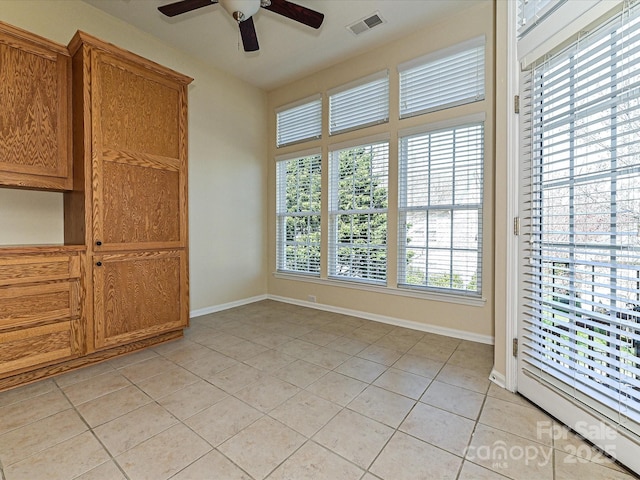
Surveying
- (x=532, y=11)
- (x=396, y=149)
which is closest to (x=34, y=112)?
(x=396, y=149)

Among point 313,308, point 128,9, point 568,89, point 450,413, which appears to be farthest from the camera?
point 313,308

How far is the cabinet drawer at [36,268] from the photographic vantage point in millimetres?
2029

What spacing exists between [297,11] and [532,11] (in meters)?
1.64

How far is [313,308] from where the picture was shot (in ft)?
13.9

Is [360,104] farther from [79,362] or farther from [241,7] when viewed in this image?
[79,362]

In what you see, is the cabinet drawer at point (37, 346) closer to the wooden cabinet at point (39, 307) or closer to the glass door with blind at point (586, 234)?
the wooden cabinet at point (39, 307)

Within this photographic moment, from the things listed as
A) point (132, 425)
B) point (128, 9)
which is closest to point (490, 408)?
point (132, 425)

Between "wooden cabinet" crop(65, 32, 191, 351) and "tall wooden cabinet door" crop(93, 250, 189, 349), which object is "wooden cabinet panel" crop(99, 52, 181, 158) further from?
"tall wooden cabinet door" crop(93, 250, 189, 349)

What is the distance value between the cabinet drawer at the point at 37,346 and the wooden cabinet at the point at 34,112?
112cm

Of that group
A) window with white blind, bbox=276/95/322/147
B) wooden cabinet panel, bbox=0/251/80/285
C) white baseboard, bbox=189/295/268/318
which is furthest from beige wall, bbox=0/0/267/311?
wooden cabinet panel, bbox=0/251/80/285

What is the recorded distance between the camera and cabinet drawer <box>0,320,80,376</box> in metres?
2.04

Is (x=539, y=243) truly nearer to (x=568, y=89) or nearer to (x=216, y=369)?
(x=568, y=89)

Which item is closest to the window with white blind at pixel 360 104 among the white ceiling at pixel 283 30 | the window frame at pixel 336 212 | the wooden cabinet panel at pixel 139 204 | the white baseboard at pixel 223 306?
the window frame at pixel 336 212

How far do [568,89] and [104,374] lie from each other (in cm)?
364
